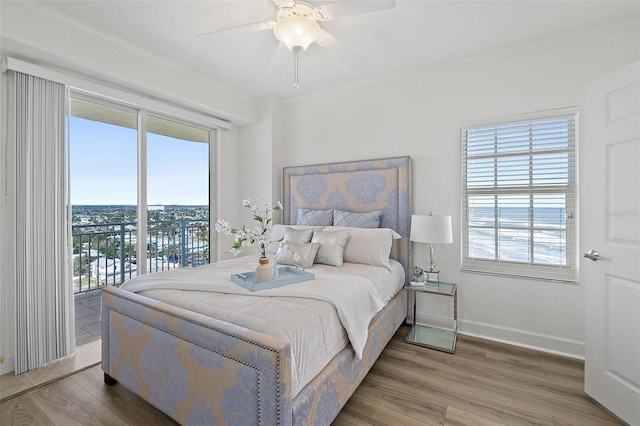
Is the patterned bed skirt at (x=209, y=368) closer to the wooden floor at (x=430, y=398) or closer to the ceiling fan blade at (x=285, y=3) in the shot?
the wooden floor at (x=430, y=398)

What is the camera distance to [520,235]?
272cm

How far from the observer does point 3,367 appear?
220cm

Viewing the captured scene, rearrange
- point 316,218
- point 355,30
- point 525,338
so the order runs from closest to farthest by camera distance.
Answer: point 355,30, point 525,338, point 316,218

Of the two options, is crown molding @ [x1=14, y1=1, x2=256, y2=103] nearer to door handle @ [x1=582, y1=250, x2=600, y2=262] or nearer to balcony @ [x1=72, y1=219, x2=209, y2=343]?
balcony @ [x1=72, y1=219, x2=209, y2=343]

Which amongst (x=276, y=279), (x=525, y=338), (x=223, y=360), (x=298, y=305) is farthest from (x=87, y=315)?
(x=525, y=338)

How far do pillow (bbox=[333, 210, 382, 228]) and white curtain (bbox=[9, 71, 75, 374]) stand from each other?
2.55 meters

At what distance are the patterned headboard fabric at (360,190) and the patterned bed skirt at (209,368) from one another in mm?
1500

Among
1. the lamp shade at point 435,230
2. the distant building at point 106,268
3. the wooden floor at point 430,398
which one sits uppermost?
the lamp shade at point 435,230

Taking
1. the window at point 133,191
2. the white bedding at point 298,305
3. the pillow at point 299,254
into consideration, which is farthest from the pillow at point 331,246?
the window at point 133,191

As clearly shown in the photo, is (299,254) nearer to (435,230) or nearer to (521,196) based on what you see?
(435,230)

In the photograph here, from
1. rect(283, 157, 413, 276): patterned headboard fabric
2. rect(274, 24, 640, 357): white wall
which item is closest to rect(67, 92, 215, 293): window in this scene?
rect(283, 157, 413, 276): patterned headboard fabric

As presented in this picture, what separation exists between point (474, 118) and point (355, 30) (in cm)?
145

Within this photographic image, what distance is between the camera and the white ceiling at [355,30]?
217 cm

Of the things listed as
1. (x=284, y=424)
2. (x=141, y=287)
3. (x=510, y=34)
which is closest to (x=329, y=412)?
(x=284, y=424)
